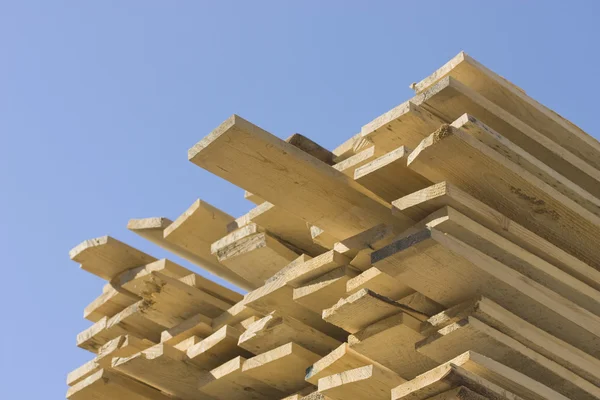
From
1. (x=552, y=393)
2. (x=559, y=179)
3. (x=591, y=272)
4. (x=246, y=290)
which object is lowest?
(x=552, y=393)

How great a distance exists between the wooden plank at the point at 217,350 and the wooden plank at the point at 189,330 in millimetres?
188

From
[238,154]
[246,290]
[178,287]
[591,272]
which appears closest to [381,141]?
[238,154]

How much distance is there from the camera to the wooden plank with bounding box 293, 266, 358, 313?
4.89 m

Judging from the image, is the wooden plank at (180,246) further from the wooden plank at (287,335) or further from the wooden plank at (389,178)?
the wooden plank at (389,178)

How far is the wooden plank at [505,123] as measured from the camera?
15.1 ft

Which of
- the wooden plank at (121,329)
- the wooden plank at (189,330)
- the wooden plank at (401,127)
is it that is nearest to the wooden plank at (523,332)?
the wooden plank at (401,127)

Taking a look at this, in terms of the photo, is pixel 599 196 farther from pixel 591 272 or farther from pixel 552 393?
pixel 552 393

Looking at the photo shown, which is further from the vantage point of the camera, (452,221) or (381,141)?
(381,141)

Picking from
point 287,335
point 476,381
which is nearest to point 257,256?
point 287,335

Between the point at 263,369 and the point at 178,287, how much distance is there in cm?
99

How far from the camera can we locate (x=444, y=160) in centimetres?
433

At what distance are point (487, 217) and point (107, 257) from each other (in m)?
2.80

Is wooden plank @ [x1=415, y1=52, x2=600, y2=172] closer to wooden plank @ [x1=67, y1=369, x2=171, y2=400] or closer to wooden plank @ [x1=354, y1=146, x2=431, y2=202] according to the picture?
wooden plank @ [x1=354, y1=146, x2=431, y2=202]

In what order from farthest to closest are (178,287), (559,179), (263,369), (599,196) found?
(178,287), (263,369), (599,196), (559,179)
